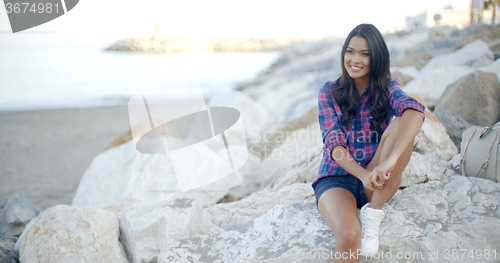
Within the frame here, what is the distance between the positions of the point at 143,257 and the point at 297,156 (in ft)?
6.60

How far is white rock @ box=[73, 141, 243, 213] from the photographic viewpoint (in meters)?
3.01

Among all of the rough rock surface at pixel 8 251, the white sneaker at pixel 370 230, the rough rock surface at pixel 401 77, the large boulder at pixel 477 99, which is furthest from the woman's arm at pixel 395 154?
the rough rock surface at pixel 401 77

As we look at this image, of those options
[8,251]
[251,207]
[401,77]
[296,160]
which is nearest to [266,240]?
[251,207]

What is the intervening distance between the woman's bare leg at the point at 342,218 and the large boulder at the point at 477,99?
1992mm

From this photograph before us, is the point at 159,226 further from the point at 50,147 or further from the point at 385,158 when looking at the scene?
the point at 50,147

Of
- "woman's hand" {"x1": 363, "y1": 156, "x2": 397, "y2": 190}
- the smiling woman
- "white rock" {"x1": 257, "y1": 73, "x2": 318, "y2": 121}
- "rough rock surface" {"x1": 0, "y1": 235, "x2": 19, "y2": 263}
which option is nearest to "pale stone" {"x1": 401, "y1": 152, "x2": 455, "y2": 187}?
"woman's hand" {"x1": 363, "y1": 156, "x2": 397, "y2": 190}

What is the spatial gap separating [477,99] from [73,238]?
347 cm

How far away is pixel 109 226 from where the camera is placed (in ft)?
6.66

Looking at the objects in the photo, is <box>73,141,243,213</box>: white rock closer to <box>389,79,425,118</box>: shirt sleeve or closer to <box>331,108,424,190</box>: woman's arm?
<box>331,108,424,190</box>: woman's arm

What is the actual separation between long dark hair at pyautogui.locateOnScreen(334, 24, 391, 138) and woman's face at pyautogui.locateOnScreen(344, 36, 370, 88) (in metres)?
0.02

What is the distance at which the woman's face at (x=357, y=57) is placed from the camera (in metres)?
1.81

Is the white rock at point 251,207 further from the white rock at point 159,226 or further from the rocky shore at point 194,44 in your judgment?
the rocky shore at point 194,44

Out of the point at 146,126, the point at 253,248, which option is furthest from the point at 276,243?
the point at 146,126

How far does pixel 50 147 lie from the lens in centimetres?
618
